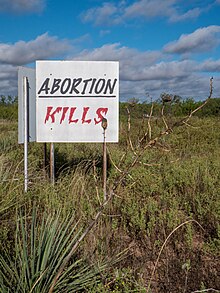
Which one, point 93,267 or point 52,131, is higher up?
point 52,131

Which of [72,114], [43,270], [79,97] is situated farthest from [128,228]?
[79,97]

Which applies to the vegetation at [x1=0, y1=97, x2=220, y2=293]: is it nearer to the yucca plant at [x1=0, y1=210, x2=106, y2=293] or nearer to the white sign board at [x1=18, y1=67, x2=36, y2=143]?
the yucca plant at [x1=0, y1=210, x2=106, y2=293]

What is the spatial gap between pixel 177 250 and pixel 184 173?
2226 millimetres

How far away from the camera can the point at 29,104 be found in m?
5.26

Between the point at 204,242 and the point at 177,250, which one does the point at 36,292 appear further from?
the point at 204,242

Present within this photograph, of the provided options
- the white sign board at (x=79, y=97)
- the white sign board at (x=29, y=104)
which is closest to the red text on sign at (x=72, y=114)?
the white sign board at (x=79, y=97)

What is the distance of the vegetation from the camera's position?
2.38 metres

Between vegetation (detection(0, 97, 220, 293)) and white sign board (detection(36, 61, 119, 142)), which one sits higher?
white sign board (detection(36, 61, 119, 142))

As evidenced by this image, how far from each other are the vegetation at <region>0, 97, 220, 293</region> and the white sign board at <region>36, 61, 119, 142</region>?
0.76 metres

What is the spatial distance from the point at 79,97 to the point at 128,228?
2025 millimetres

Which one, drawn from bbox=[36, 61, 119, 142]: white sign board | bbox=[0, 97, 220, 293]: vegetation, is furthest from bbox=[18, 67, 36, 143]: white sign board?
bbox=[0, 97, 220, 293]: vegetation

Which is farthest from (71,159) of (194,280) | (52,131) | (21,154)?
(194,280)

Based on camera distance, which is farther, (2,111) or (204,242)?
(2,111)

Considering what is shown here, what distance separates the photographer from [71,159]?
7840 millimetres
